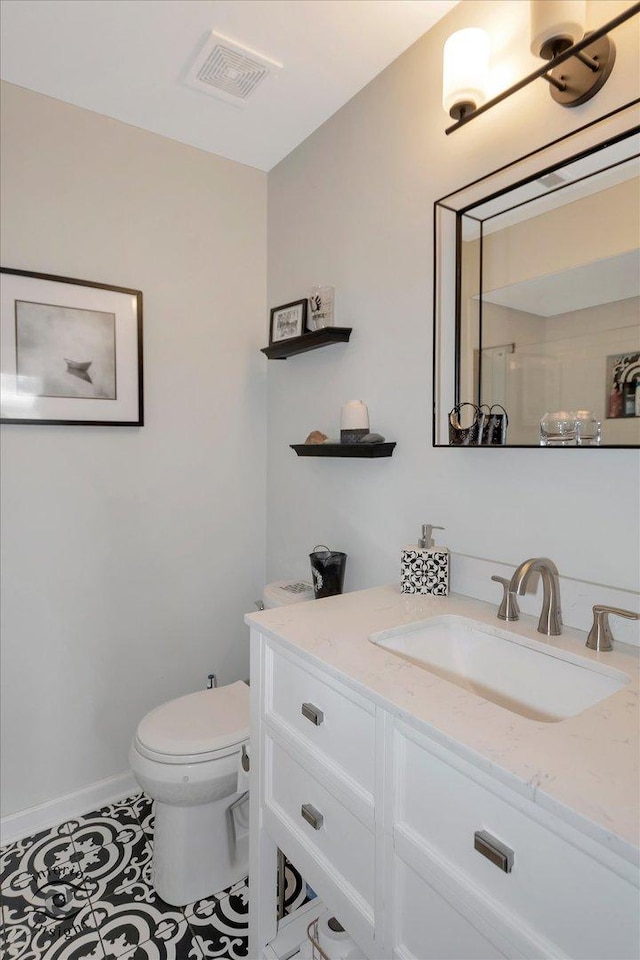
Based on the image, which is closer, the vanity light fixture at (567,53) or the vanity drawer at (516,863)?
the vanity drawer at (516,863)

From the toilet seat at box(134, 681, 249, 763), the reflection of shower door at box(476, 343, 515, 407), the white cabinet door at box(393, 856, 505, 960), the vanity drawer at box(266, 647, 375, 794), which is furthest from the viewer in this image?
the toilet seat at box(134, 681, 249, 763)

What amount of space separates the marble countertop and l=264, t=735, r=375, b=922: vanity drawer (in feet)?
0.85

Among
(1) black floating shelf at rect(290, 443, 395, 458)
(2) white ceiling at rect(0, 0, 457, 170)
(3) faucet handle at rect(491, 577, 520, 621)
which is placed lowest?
(3) faucet handle at rect(491, 577, 520, 621)

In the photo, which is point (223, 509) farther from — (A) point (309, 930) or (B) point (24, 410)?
(A) point (309, 930)

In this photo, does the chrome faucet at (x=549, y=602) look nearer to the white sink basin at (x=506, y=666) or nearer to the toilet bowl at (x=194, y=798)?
the white sink basin at (x=506, y=666)

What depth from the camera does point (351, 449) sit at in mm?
→ 1610

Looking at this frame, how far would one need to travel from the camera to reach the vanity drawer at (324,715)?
89 centimetres

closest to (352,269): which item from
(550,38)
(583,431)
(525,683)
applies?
(550,38)

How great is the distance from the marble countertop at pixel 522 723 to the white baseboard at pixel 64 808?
49.4 inches

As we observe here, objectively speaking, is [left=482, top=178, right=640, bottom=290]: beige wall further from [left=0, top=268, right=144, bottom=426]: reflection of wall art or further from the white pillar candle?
[left=0, top=268, right=144, bottom=426]: reflection of wall art

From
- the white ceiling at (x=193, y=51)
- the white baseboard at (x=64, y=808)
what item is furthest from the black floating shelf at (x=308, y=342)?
the white baseboard at (x=64, y=808)

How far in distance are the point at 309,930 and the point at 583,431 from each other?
51.6 inches

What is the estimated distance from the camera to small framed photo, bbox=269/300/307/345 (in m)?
1.93

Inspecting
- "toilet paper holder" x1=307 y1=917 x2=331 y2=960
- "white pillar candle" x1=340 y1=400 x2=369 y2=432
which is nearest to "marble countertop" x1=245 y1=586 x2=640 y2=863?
"white pillar candle" x1=340 y1=400 x2=369 y2=432
